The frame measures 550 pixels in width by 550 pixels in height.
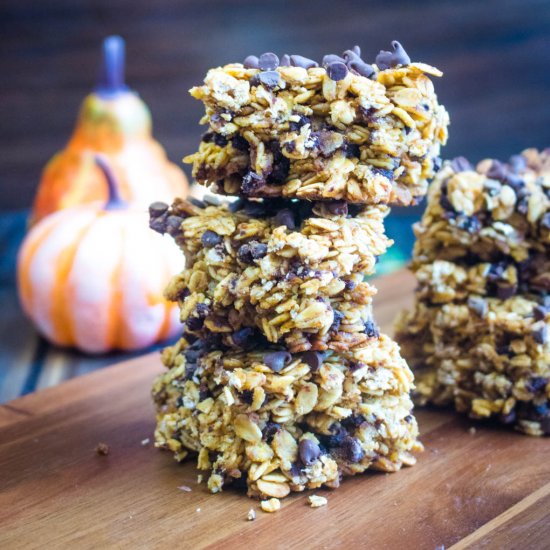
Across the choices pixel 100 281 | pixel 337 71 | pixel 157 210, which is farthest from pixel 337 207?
pixel 100 281

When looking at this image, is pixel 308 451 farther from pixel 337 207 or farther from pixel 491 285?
pixel 491 285

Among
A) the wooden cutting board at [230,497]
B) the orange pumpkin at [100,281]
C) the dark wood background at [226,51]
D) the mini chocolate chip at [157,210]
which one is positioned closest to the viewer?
the wooden cutting board at [230,497]

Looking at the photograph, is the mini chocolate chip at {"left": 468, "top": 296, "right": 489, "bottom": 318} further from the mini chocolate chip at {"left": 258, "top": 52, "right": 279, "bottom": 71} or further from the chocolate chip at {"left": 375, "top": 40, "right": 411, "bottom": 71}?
the mini chocolate chip at {"left": 258, "top": 52, "right": 279, "bottom": 71}

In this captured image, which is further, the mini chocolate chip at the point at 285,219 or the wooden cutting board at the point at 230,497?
the mini chocolate chip at the point at 285,219

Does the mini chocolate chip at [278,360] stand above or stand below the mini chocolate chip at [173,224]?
below

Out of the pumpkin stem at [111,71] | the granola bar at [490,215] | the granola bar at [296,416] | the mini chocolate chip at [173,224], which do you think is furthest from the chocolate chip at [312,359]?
the pumpkin stem at [111,71]

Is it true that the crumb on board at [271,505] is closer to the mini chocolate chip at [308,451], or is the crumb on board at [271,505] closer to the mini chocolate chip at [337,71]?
the mini chocolate chip at [308,451]
